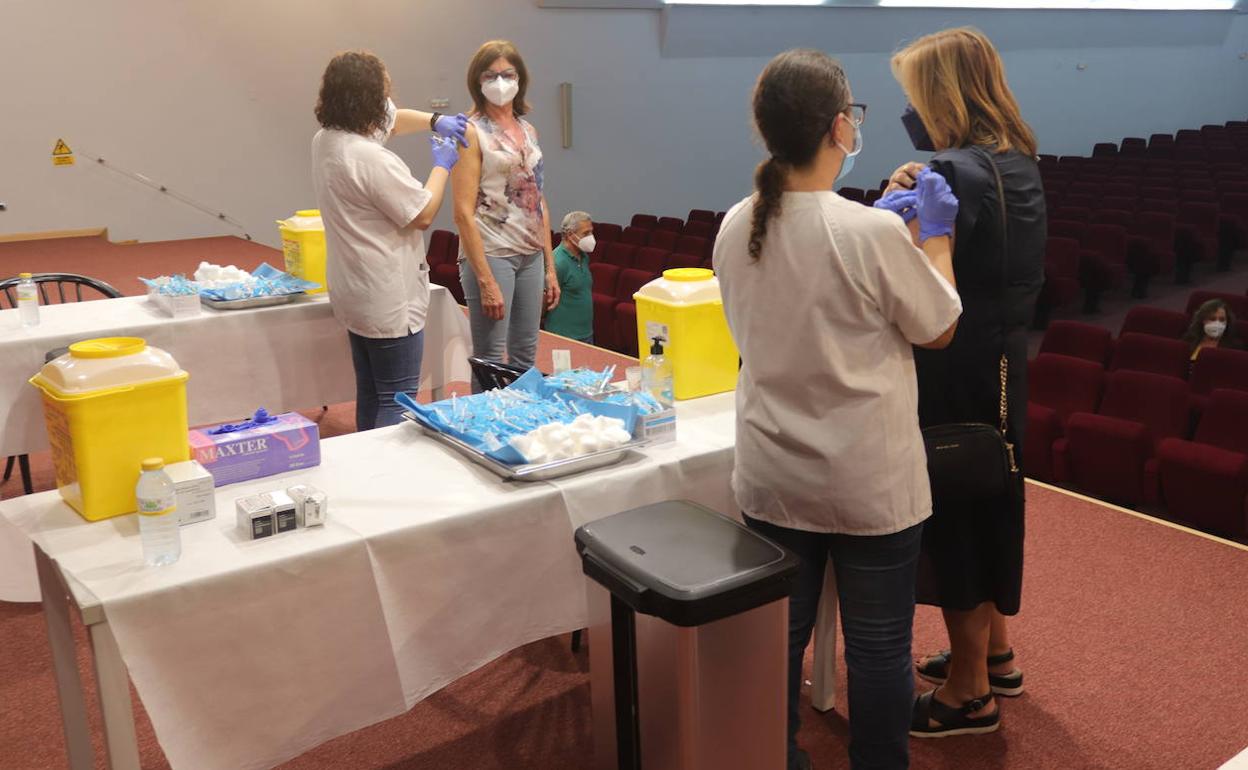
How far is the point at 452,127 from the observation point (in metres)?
3.40

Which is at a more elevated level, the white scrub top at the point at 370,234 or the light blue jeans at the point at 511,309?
the white scrub top at the point at 370,234

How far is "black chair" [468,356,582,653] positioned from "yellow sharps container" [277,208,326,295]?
1.24 m

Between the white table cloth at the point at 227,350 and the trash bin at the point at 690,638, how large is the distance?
86.1 inches

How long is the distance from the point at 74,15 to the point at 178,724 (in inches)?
384

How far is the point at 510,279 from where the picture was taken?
3811 mm

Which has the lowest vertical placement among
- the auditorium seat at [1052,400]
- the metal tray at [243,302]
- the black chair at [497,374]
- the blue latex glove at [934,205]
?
the auditorium seat at [1052,400]

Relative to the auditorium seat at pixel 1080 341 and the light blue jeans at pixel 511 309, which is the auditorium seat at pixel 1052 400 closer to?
the auditorium seat at pixel 1080 341

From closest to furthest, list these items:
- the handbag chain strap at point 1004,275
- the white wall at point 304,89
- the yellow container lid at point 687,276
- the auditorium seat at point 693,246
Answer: the handbag chain strap at point 1004,275
the yellow container lid at point 687,276
the auditorium seat at point 693,246
the white wall at point 304,89

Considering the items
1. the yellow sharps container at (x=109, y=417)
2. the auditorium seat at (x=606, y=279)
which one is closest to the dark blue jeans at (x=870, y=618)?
the yellow sharps container at (x=109, y=417)

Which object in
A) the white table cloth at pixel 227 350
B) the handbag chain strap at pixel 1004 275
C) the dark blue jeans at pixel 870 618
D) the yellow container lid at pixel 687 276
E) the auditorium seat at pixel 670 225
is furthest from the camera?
the auditorium seat at pixel 670 225

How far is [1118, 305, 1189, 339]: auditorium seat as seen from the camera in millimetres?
5500

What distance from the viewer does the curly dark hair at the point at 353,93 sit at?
10.2 ft

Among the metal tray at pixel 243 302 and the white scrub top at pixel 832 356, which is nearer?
the white scrub top at pixel 832 356

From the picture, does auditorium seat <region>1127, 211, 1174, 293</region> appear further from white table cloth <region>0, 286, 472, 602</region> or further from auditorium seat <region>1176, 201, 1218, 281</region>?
white table cloth <region>0, 286, 472, 602</region>
